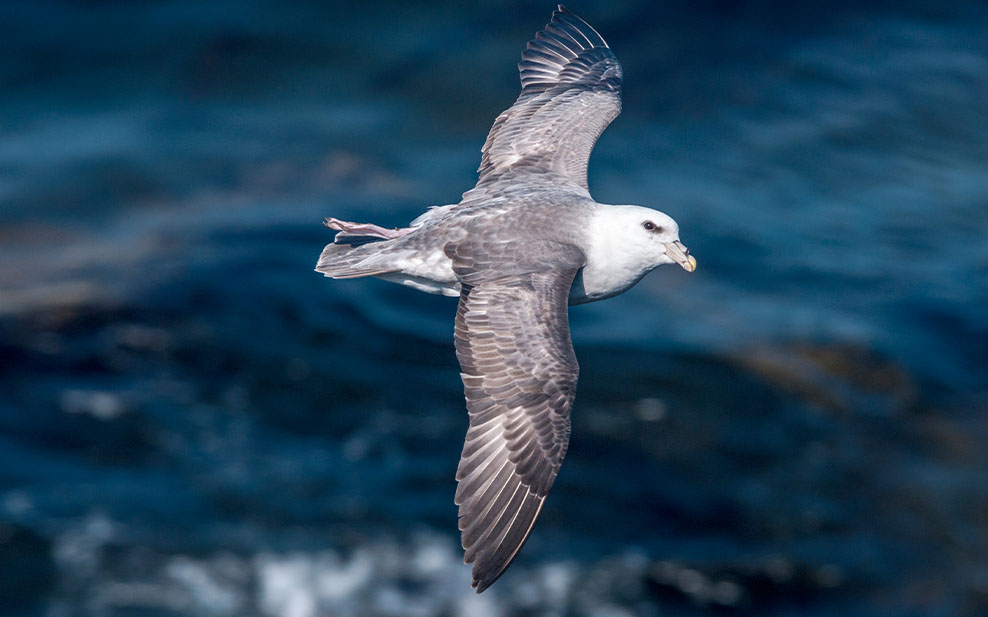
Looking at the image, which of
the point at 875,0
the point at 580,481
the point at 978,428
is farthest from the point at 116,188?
the point at 875,0

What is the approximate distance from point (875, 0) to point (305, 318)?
468 inches

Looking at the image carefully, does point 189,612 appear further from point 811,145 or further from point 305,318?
point 811,145

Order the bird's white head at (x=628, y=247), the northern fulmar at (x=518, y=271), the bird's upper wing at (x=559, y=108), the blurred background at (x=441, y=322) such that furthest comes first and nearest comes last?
the blurred background at (x=441, y=322) < the bird's upper wing at (x=559, y=108) < the bird's white head at (x=628, y=247) < the northern fulmar at (x=518, y=271)

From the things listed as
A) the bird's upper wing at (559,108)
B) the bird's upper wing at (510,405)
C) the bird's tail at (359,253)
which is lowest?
the bird's upper wing at (510,405)

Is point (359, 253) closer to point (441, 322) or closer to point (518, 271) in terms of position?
point (518, 271)

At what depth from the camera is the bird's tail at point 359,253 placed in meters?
7.39

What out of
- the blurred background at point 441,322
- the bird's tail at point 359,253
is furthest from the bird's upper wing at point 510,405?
the blurred background at point 441,322

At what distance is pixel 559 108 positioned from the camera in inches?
357

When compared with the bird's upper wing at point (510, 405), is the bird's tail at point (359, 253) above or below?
above

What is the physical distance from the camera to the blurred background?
11656 mm

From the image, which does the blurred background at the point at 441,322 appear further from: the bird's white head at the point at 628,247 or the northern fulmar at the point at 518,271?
the bird's white head at the point at 628,247

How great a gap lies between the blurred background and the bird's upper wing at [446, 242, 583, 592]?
5389 millimetres

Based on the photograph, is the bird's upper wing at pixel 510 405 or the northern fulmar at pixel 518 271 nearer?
the bird's upper wing at pixel 510 405

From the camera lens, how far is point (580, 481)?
12375 millimetres
